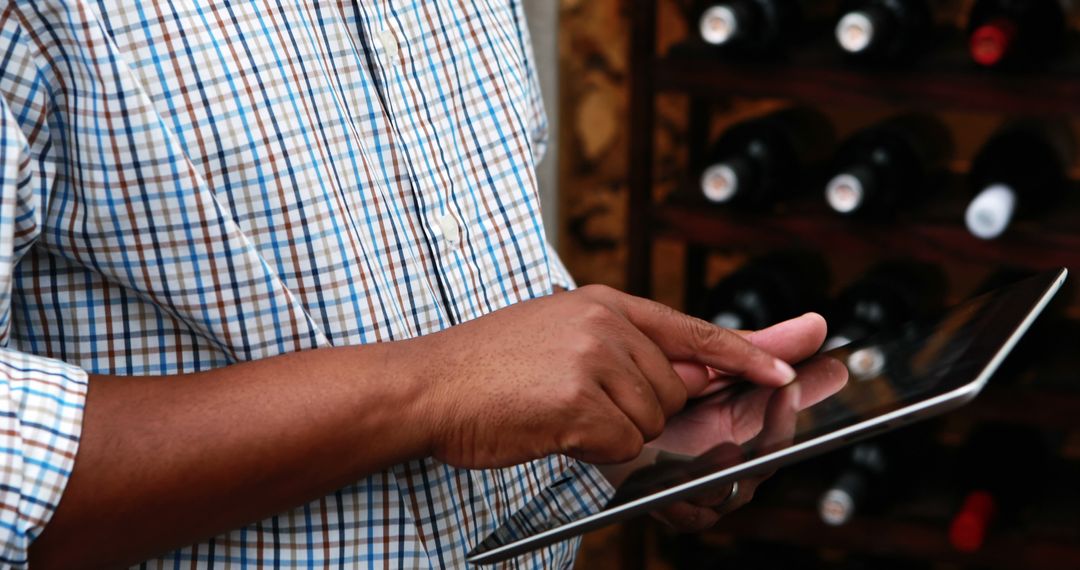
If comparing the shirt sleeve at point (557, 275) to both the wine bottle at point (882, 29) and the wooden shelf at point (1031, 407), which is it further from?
the wooden shelf at point (1031, 407)

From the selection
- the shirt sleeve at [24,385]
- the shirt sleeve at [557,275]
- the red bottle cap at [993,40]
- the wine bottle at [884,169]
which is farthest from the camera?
the wine bottle at [884,169]

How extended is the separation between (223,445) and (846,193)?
1.08 m

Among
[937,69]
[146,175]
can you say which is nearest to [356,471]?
[146,175]

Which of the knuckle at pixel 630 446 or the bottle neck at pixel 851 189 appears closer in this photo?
the knuckle at pixel 630 446

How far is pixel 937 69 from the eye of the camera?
4.72 ft

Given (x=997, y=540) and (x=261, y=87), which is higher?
(x=261, y=87)

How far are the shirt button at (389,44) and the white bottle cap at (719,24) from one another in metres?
0.76

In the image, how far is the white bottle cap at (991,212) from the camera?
55.5 inches

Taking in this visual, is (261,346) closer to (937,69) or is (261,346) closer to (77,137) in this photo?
(77,137)

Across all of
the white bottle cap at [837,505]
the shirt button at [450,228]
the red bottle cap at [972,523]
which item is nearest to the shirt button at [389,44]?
the shirt button at [450,228]

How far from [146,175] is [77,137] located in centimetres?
4

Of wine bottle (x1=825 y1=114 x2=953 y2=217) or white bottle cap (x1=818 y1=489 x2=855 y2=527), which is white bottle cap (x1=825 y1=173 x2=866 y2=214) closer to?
wine bottle (x1=825 y1=114 x2=953 y2=217)

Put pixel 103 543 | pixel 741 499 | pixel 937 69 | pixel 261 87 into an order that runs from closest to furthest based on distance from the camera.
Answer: pixel 103 543, pixel 261 87, pixel 741 499, pixel 937 69

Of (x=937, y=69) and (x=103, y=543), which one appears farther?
(x=937, y=69)
